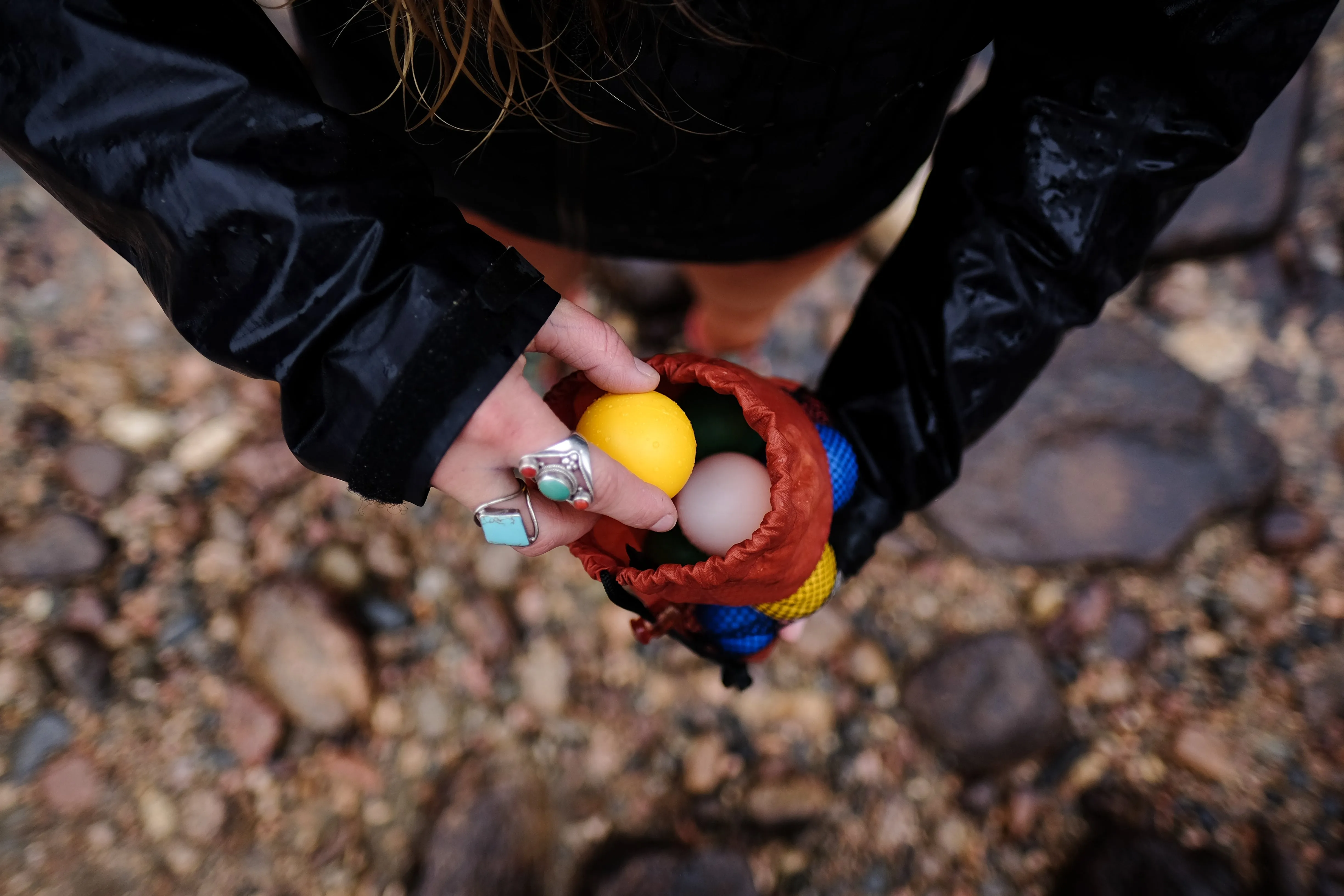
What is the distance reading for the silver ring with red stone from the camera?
92 centimetres

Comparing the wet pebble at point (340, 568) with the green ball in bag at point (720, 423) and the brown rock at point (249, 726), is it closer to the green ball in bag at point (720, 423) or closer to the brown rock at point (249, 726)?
the brown rock at point (249, 726)

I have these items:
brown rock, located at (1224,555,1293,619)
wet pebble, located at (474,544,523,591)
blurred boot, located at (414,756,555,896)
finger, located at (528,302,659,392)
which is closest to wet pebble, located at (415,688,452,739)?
blurred boot, located at (414,756,555,896)

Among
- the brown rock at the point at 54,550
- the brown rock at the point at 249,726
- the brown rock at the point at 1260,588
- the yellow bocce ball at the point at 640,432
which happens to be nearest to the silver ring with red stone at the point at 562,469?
the yellow bocce ball at the point at 640,432

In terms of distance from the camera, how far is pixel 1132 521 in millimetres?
2303

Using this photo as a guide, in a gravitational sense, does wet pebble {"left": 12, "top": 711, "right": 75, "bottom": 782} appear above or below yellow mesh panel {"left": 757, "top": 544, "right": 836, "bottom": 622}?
below

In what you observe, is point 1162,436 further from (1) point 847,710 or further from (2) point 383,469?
(2) point 383,469

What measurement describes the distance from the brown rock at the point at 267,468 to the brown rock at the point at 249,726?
1.89ft

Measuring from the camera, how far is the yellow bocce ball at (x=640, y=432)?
3.60 feet

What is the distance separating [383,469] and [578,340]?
0.97ft

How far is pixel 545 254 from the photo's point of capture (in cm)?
178

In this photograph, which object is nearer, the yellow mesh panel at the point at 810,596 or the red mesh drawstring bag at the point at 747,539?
the red mesh drawstring bag at the point at 747,539

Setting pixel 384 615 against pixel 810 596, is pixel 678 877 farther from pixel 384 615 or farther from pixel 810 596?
pixel 384 615

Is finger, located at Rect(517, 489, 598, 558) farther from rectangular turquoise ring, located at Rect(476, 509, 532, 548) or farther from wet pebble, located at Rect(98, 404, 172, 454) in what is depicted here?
wet pebble, located at Rect(98, 404, 172, 454)

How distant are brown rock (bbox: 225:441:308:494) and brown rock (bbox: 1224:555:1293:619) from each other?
2.79 m
